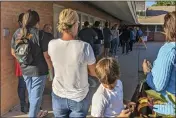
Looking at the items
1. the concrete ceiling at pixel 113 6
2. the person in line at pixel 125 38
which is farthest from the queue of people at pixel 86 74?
the person in line at pixel 125 38

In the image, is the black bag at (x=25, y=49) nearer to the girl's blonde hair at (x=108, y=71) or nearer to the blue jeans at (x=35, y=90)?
the blue jeans at (x=35, y=90)

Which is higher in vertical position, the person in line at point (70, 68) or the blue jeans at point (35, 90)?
the person in line at point (70, 68)

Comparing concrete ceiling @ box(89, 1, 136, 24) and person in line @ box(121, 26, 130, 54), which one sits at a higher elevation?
concrete ceiling @ box(89, 1, 136, 24)

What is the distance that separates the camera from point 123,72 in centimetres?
960

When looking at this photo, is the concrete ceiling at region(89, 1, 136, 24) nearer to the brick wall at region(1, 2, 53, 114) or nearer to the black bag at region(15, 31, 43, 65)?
the brick wall at region(1, 2, 53, 114)

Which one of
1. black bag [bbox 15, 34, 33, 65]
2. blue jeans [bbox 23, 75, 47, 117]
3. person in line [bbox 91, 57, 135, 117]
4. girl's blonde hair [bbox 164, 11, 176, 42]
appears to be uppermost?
girl's blonde hair [bbox 164, 11, 176, 42]

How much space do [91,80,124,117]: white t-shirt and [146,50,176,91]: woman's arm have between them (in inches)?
17.8

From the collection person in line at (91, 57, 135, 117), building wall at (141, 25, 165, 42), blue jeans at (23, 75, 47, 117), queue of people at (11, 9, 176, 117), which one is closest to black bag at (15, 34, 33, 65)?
blue jeans at (23, 75, 47, 117)

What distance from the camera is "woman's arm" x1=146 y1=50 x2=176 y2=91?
201cm

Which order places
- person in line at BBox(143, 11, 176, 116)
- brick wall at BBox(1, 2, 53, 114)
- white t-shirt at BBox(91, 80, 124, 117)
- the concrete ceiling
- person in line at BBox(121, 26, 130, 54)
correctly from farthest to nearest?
person in line at BBox(121, 26, 130, 54), the concrete ceiling, brick wall at BBox(1, 2, 53, 114), white t-shirt at BBox(91, 80, 124, 117), person in line at BBox(143, 11, 176, 116)

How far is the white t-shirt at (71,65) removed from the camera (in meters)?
2.60

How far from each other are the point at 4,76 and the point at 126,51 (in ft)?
39.5

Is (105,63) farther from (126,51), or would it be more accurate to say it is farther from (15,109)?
(126,51)

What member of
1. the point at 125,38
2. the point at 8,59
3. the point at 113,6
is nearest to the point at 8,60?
the point at 8,59
